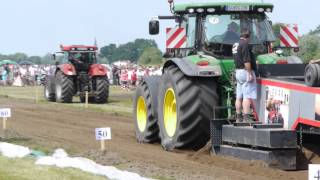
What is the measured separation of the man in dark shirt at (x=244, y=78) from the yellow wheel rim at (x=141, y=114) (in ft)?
11.5

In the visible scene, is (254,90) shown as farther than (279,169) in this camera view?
Yes

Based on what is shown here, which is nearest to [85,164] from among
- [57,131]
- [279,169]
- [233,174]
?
[233,174]

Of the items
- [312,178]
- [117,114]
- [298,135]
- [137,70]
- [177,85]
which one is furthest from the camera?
[137,70]

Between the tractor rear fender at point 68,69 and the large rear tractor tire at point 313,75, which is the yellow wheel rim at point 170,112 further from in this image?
the tractor rear fender at point 68,69

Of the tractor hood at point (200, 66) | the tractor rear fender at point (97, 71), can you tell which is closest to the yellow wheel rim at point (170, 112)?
the tractor hood at point (200, 66)

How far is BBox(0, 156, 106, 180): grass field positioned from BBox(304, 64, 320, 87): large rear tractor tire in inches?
116

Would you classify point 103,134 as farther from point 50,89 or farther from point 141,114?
point 50,89

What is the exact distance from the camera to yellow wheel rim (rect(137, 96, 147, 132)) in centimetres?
1460

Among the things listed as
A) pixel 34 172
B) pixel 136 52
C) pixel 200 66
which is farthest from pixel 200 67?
pixel 136 52

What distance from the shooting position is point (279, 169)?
10.2 metres

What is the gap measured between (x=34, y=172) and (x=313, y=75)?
3.74 m

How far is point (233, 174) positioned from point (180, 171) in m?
0.73

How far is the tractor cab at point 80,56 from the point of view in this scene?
3023 cm

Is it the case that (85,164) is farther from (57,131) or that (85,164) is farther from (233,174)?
(57,131)
